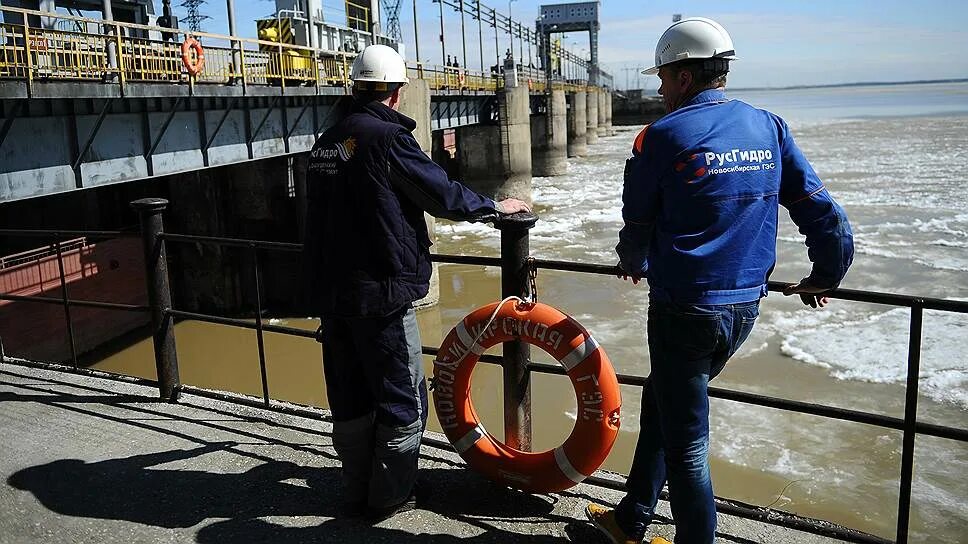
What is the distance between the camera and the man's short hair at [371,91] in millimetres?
3430

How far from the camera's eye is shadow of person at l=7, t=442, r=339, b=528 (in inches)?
148

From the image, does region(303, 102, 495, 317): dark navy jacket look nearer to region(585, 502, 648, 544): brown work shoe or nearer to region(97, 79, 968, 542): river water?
region(585, 502, 648, 544): brown work shoe

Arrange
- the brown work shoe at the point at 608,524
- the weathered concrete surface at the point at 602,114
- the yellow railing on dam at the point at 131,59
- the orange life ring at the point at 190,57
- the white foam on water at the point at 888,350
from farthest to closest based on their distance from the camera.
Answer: the weathered concrete surface at the point at 602,114
the orange life ring at the point at 190,57
the white foam on water at the point at 888,350
the yellow railing on dam at the point at 131,59
the brown work shoe at the point at 608,524

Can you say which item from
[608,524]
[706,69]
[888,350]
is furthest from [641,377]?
[888,350]

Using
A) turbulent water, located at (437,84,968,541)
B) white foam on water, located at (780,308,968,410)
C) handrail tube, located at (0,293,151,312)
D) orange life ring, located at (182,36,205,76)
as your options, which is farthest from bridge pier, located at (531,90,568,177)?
handrail tube, located at (0,293,151,312)

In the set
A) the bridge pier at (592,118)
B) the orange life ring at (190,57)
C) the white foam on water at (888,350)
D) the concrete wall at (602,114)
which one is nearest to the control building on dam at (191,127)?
the orange life ring at (190,57)

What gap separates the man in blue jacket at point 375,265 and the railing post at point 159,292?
6.66ft

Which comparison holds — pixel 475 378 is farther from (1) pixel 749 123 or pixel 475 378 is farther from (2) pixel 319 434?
(1) pixel 749 123

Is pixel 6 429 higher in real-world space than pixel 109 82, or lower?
lower

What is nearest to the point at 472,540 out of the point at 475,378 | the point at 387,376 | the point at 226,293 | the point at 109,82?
the point at 387,376

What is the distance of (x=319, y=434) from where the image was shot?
4660mm

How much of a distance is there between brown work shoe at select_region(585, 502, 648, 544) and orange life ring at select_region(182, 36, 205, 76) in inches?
400

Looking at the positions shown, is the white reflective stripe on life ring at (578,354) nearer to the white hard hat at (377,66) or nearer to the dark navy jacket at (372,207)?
the dark navy jacket at (372,207)

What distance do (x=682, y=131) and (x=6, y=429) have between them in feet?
14.3
